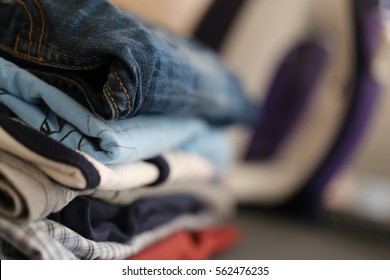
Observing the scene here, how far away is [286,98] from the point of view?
38.3 inches

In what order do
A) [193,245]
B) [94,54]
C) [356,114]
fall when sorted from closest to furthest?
[94,54] → [193,245] → [356,114]

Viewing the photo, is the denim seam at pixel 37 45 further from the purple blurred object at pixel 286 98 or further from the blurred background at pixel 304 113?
the purple blurred object at pixel 286 98

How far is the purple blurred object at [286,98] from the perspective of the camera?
95cm

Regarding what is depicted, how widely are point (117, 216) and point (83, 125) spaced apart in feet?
0.45

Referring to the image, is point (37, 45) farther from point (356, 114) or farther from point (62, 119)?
point (356, 114)

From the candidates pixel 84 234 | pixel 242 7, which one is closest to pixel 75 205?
pixel 84 234

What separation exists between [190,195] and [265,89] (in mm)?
363

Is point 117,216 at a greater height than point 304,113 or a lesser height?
lesser

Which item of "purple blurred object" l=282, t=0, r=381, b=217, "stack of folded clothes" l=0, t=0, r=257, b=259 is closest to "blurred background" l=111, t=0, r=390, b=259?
"purple blurred object" l=282, t=0, r=381, b=217

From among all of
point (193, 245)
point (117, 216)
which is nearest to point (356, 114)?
→ point (193, 245)

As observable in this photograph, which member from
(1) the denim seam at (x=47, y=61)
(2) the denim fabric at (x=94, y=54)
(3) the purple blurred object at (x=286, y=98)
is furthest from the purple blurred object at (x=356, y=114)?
(1) the denim seam at (x=47, y=61)

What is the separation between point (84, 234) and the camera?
42cm

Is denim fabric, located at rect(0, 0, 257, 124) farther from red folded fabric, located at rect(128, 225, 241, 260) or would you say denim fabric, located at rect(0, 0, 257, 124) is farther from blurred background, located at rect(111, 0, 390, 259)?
blurred background, located at rect(111, 0, 390, 259)

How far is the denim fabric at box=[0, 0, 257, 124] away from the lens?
0.38m
